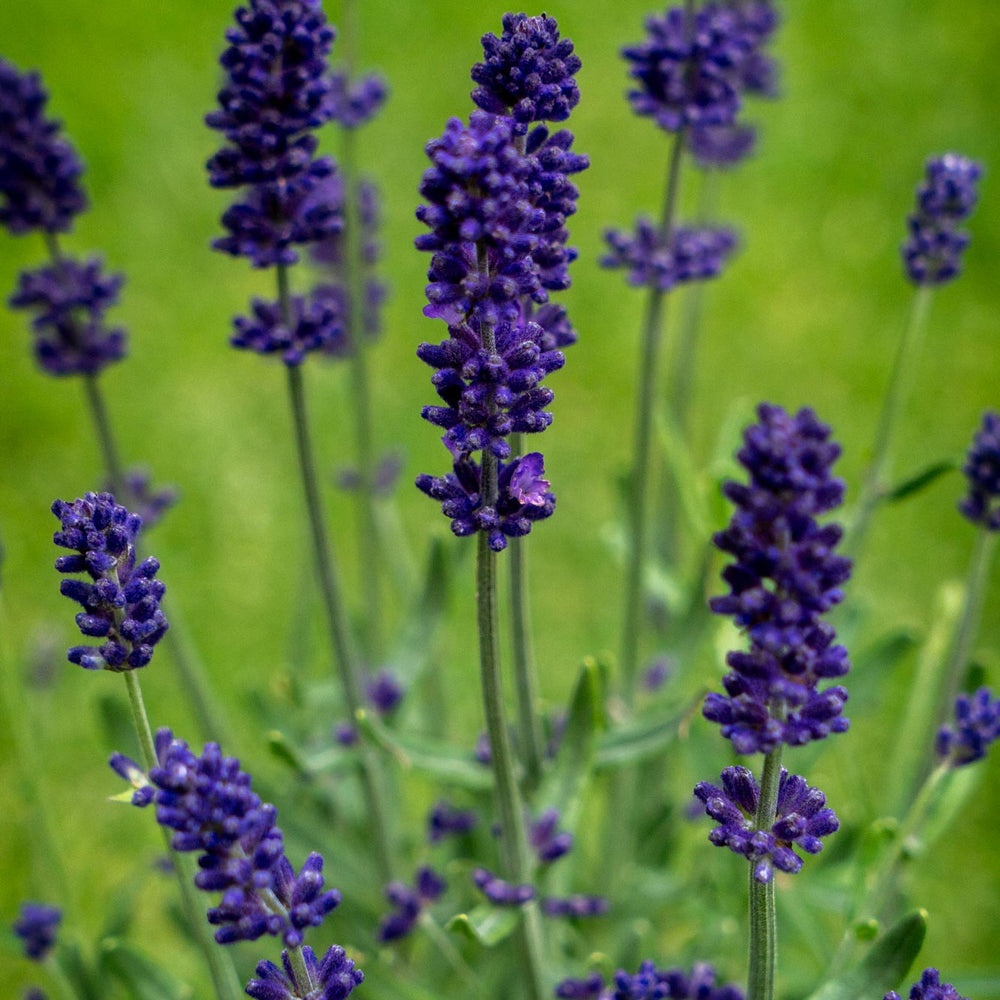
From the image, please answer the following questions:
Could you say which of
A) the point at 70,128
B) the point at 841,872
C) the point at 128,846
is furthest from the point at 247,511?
the point at 841,872

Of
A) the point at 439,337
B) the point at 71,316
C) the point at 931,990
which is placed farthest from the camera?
the point at 439,337

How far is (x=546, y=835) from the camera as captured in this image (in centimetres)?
217

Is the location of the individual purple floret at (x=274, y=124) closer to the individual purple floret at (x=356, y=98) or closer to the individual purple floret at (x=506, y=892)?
the individual purple floret at (x=356, y=98)

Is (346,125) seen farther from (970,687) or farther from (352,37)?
(970,687)

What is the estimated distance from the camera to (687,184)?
6.49 meters

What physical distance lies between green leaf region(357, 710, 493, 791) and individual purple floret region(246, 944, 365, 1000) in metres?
0.74

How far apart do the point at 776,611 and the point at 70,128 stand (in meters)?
6.39

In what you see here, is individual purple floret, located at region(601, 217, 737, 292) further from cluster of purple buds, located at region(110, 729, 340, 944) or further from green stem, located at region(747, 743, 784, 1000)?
cluster of purple buds, located at region(110, 729, 340, 944)

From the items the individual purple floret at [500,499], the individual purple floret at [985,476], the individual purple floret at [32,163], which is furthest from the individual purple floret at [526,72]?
the individual purple floret at [32,163]

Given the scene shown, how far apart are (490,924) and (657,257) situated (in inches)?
52.2

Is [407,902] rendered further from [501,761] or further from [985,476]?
[985,476]

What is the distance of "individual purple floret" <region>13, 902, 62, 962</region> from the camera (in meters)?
2.28

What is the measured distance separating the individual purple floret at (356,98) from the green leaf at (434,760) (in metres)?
1.38

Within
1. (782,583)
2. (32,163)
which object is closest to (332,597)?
(32,163)
